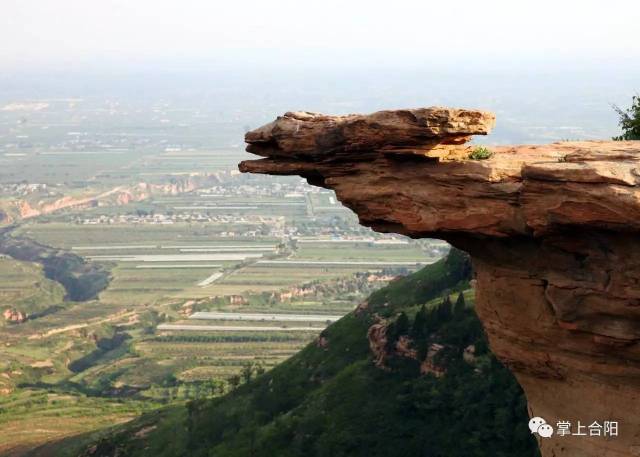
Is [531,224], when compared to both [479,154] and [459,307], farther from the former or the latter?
[459,307]

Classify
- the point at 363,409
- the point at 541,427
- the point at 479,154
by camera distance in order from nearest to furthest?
the point at 479,154 → the point at 541,427 → the point at 363,409

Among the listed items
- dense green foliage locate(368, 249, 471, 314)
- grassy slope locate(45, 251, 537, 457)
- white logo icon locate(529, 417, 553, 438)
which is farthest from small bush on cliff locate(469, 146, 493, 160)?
dense green foliage locate(368, 249, 471, 314)

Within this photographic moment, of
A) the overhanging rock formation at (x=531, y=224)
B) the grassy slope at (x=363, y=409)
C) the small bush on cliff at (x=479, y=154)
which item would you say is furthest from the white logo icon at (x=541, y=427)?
the grassy slope at (x=363, y=409)

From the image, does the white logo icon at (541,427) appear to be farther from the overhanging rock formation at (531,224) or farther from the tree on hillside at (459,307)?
the tree on hillside at (459,307)

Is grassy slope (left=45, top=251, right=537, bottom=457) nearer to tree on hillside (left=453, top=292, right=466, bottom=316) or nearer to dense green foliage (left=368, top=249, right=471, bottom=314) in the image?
dense green foliage (left=368, top=249, right=471, bottom=314)

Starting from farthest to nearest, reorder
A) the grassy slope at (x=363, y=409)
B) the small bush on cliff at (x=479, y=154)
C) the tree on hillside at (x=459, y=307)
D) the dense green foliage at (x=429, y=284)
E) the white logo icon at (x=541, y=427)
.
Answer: the dense green foliage at (x=429, y=284), the tree on hillside at (x=459, y=307), the grassy slope at (x=363, y=409), the white logo icon at (x=541, y=427), the small bush on cliff at (x=479, y=154)

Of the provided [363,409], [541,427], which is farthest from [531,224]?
[363,409]

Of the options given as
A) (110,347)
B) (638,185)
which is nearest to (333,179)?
(638,185)
